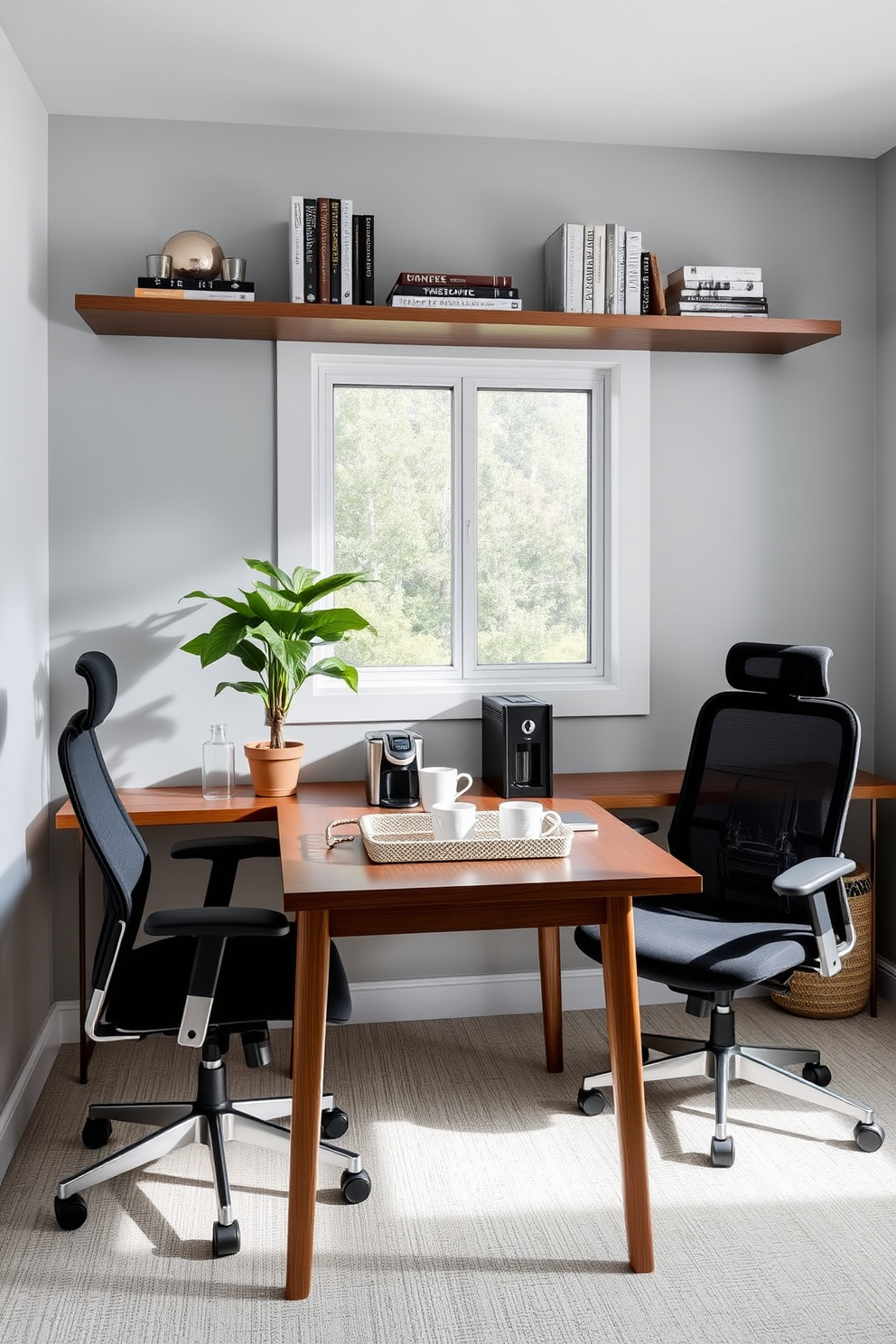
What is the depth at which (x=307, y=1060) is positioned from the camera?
210 cm

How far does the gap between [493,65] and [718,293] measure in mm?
931

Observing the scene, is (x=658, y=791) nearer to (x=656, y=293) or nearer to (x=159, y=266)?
(x=656, y=293)

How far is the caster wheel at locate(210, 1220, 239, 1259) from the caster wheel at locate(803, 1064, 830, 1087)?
1564 millimetres

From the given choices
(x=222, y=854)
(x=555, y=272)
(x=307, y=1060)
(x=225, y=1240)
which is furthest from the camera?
(x=555, y=272)

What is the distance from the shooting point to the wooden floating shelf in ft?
9.92

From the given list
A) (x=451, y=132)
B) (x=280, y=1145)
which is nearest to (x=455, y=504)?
(x=451, y=132)

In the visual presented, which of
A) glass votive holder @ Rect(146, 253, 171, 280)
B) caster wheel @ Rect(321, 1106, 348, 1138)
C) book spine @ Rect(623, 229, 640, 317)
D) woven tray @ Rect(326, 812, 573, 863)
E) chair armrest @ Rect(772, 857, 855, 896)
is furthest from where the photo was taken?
book spine @ Rect(623, 229, 640, 317)

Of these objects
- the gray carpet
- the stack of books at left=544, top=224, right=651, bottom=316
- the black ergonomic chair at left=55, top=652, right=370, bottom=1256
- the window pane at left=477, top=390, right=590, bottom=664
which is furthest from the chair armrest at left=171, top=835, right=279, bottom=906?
the stack of books at left=544, top=224, right=651, bottom=316

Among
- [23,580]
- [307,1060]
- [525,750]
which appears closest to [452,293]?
[525,750]

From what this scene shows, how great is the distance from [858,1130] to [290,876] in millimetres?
1574

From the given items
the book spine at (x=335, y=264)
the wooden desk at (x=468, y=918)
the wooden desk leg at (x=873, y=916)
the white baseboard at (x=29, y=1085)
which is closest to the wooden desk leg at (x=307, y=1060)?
the wooden desk at (x=468, y=918)

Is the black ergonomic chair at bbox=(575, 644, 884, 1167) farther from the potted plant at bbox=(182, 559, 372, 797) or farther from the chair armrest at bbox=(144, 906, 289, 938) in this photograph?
the potted plant at bbox=(182, 559, 372, 797)

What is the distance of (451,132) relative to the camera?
340cm

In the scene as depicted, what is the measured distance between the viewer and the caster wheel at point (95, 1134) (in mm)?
2693
